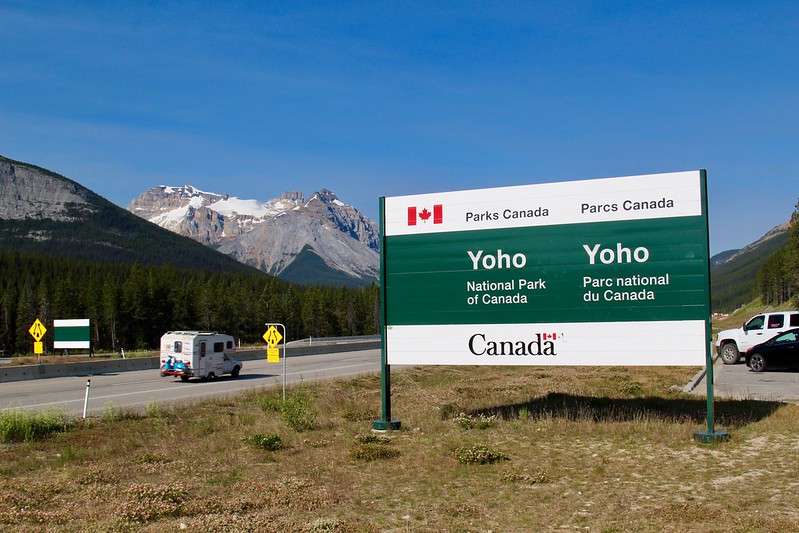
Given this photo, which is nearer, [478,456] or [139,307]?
[478,456]

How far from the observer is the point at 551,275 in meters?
12.8

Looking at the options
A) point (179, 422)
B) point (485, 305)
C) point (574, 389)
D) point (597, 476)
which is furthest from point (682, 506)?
point (574, 389)

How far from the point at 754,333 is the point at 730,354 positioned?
1498 millimetres

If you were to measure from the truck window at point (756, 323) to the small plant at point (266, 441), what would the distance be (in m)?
25.3

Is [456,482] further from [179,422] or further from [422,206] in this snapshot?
[179,422]

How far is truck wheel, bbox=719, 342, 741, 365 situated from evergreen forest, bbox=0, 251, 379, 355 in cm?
8533

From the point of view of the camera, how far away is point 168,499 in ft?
25.3

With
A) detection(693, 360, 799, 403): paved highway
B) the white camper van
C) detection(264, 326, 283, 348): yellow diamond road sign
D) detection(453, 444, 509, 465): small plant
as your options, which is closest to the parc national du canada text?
detection(453, 444, 509, 465): small plant

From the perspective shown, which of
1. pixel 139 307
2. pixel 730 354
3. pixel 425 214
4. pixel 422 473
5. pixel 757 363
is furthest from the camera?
pixel 139 307

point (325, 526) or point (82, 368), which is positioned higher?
point (325, 526)

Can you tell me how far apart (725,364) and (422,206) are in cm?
2314

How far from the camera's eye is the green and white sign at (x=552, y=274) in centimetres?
1198

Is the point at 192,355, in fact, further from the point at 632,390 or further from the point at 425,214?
the point at 425,214

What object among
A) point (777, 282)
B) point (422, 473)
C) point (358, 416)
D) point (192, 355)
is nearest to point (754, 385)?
point (358, 416)
